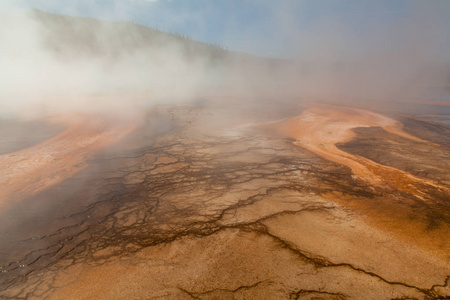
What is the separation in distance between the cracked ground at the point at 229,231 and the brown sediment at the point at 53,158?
0.20 m

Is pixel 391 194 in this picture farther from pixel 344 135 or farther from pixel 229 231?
pixel 344 135

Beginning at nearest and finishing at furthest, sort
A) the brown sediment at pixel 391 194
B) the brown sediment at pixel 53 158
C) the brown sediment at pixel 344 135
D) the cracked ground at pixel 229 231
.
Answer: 1. the cracked ground at pixel 229 231
2. the brown sediment at pixel 391 194
3. the brown sediment at pixel 53 158
4. the brown sediment at pixel 344 135

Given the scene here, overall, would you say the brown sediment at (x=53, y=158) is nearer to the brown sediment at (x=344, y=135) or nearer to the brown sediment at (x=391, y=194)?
the brown sediment at (x=391, y=194)

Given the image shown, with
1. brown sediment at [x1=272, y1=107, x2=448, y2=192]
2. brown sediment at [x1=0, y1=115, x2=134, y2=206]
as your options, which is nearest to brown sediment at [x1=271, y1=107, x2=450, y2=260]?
brown sediment at [x1=272, y1=107, x2=448, y2=192]

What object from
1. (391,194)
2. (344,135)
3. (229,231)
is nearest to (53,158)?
(229,231)

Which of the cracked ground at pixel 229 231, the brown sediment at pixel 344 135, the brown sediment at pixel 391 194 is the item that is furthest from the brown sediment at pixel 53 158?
the brown sediment at pixel 344 135

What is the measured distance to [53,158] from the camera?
407cm

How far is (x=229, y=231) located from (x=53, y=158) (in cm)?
329

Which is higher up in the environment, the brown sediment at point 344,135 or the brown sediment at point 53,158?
the brown sediment at point 53,158

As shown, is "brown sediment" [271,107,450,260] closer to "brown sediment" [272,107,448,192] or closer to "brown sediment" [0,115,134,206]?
"brown sediment" [272,107,448,192]

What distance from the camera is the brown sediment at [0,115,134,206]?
10.4 ft

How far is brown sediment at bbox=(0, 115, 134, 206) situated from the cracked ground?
20 centimetres

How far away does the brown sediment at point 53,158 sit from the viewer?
124 inches

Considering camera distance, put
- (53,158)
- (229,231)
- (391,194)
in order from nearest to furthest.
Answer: (229,231) → (391,194) → (53,158)
